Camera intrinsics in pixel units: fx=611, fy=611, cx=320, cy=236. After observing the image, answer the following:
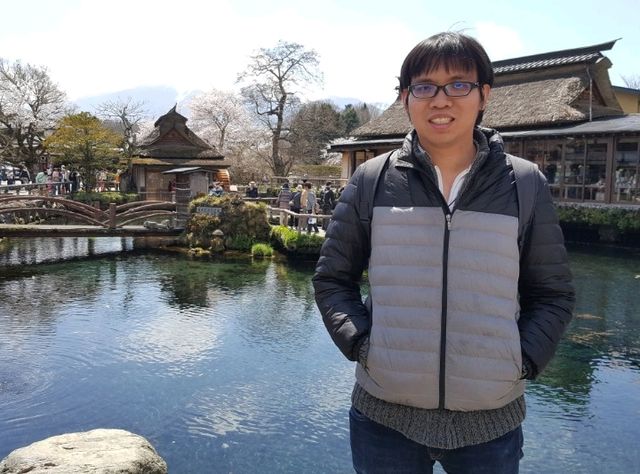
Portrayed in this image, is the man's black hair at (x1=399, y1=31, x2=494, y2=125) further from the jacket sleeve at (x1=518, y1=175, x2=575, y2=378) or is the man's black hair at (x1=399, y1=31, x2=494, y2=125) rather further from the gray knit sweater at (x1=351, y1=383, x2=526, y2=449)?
the gray knit sweater at (x1=351, y1=383, x2=526, y2=449)

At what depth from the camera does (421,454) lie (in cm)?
190

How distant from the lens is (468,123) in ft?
6.49

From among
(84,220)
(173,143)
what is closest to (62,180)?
(173,143)

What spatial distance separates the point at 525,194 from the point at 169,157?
34006 millimetres

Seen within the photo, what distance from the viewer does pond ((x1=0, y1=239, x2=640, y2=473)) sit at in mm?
5926

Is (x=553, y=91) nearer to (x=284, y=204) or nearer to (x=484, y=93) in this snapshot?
(x=284, y=204)

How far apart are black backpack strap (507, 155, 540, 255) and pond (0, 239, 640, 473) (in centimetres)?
422

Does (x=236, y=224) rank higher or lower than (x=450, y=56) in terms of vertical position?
lower

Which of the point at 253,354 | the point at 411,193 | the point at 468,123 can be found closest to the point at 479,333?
the point at 411,193

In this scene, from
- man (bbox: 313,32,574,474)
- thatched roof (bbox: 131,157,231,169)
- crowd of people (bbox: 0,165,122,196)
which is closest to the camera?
man (bbox: 313,32,574,474)

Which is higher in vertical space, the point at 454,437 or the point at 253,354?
the point at 454,437

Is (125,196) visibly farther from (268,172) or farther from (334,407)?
(334,407)

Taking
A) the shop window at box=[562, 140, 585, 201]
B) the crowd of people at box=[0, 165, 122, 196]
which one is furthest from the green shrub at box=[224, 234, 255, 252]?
the shop window at box=[562, 140, 585, 201]

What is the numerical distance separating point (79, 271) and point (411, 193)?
15098 millimetres
